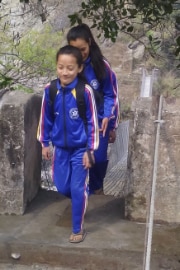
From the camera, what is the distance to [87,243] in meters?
3.62

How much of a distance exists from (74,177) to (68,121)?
0.39 metres

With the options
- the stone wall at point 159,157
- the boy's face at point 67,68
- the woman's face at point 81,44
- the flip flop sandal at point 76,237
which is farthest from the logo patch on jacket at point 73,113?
the flip flop sandal at point 76,237

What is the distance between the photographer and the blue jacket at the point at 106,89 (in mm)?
3634

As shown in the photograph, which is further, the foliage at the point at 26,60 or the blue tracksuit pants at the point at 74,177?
the foliage at the point at 26,60

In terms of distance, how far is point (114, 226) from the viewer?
3.92 metres

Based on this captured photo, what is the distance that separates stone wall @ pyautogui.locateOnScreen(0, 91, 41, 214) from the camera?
390 centimetres

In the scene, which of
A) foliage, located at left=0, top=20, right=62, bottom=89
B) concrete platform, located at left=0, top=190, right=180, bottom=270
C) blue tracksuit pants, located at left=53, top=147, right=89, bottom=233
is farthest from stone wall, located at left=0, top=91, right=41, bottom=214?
foliage, located at left=0, top=20, right=62, bottom=89

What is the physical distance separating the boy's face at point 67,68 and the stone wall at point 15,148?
0.63m

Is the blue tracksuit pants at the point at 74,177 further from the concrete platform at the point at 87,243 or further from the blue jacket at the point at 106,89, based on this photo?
the blue jacket at the point at 106,89

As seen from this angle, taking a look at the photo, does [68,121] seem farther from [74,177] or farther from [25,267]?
[25,267]

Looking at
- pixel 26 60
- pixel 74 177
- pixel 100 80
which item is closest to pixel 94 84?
pixel 100 80

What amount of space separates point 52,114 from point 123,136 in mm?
4583

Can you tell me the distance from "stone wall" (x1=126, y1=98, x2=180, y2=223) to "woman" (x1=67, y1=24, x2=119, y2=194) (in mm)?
197

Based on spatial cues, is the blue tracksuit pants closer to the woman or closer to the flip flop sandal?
the flip flop sandal
